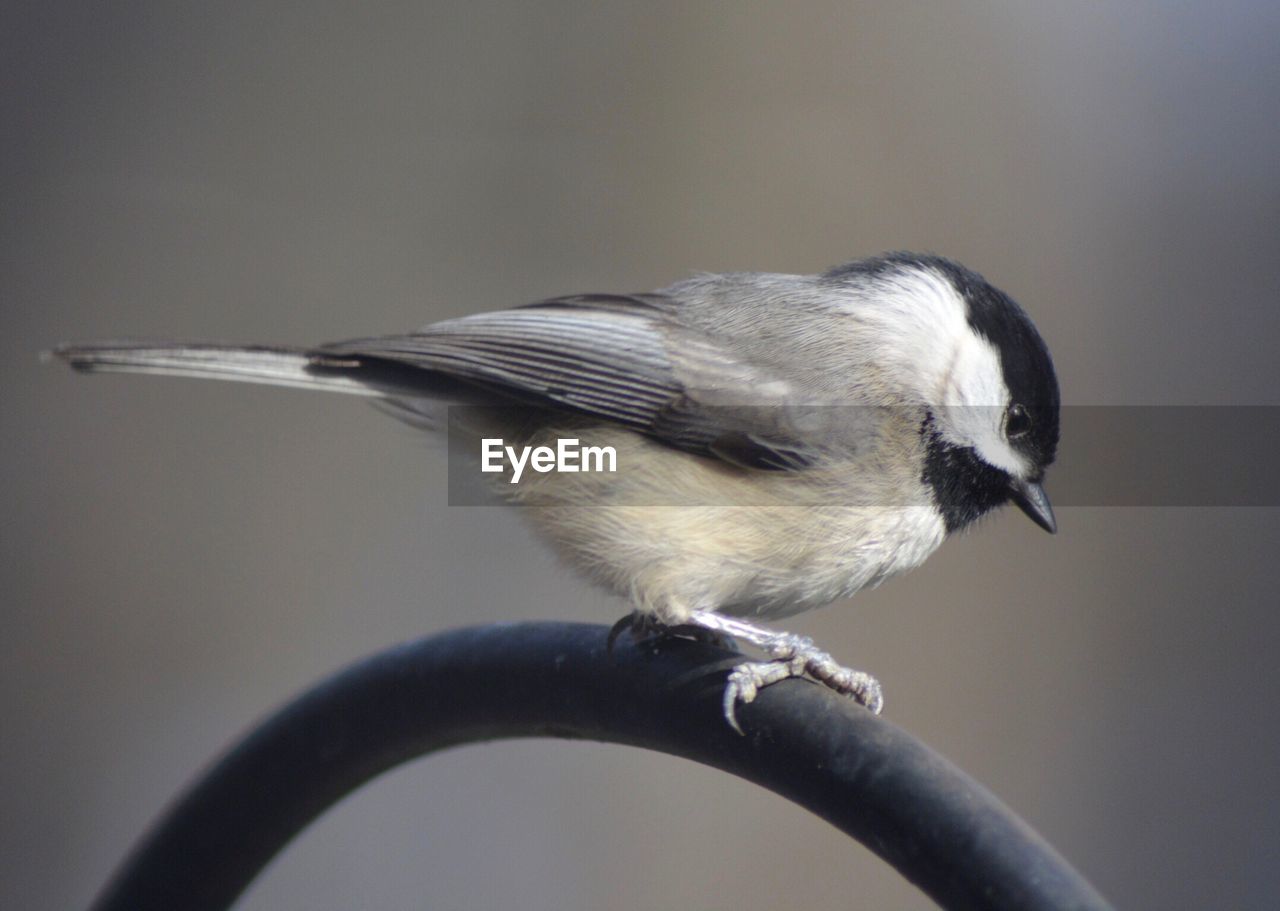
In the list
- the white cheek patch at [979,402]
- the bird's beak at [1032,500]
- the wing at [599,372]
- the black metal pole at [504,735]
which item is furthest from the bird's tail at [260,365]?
the bird's beak at [1032,500]

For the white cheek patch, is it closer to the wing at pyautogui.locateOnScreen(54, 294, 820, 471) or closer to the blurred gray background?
the wing at pyautogui.locateOnScreen(54, 294, 820, 471)

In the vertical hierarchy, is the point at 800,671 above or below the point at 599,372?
below

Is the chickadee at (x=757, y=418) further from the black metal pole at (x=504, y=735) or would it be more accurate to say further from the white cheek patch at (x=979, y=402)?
the black metal pole at (x=504, y=735)

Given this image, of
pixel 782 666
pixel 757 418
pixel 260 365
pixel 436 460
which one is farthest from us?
pixel 436 460

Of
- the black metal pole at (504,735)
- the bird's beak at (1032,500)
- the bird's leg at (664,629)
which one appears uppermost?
the bird's beak at (1032,500)

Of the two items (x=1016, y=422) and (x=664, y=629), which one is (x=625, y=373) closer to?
(x=664, y=629)

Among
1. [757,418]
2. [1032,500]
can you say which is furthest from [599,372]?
[1032,500]

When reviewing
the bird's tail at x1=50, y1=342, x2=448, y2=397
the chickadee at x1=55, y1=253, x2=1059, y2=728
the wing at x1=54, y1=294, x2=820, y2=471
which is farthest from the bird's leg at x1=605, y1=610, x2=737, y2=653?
the bird's tail at x1=50, y1=342, x2=448, y2=397
